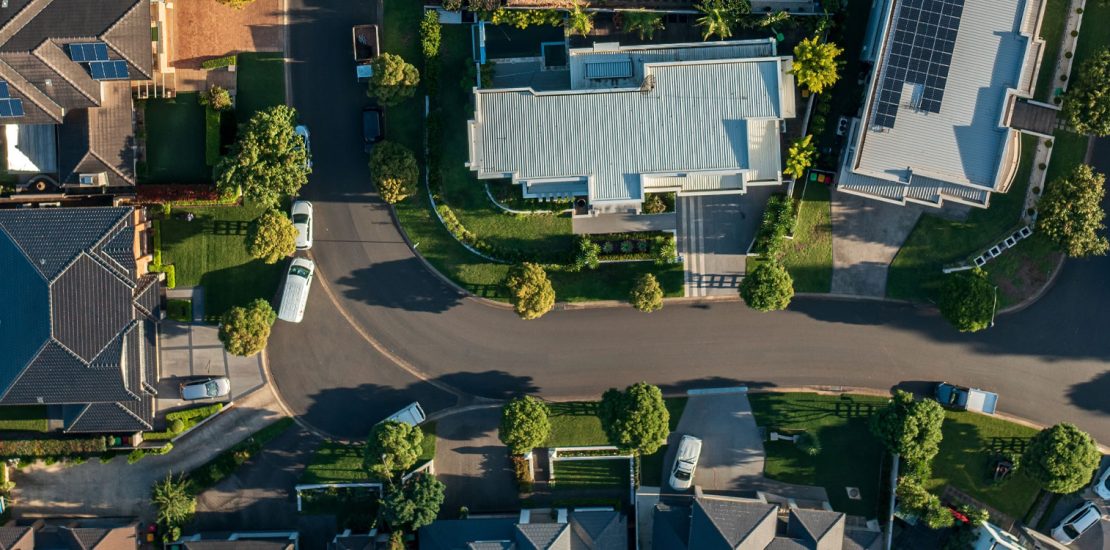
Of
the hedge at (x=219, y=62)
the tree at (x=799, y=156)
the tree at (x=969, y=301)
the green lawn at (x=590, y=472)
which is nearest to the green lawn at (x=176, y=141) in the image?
the hedge at (x=219, y=62)

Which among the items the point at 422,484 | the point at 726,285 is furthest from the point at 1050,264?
the point at 422,484

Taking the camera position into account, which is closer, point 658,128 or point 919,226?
point 658,128

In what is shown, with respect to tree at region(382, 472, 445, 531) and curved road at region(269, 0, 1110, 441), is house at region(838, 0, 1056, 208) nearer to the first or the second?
curved road at region(269, 0, 1110, 441)

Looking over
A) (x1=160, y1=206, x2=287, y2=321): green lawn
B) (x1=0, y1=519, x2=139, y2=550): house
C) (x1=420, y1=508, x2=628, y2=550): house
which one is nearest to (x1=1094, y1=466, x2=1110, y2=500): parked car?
(x1=420, y1=508, x2=628, y2=550): house

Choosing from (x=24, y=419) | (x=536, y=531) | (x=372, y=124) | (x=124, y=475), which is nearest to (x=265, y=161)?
(x=372, y=124)

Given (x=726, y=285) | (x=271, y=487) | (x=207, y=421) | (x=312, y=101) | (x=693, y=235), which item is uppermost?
(x=312, y=101)

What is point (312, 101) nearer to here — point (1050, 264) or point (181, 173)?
point (181, 173)

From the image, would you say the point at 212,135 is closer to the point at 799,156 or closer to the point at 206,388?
the point at 206,388
